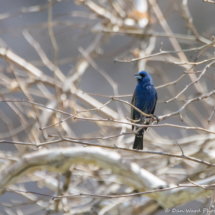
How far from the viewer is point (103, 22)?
5.03 m

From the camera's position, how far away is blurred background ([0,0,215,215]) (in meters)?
3.29

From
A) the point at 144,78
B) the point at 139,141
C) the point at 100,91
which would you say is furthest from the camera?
the point at 100,91

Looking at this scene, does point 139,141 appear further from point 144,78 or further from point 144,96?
point 144,78

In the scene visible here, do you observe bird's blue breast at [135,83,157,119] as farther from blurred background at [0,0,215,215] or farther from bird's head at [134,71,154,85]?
blurred background at [0,0,215,215]

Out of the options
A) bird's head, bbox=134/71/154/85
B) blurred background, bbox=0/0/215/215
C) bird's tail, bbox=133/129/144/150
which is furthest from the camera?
bird's head, bbox=134/71/154/85

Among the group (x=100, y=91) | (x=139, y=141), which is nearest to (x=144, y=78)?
(x=139, y=141)

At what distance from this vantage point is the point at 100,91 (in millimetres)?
7777

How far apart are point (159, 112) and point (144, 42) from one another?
262 centimetres

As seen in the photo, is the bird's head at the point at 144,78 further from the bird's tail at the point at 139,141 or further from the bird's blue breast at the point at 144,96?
the bird's tail at the point at 139,141

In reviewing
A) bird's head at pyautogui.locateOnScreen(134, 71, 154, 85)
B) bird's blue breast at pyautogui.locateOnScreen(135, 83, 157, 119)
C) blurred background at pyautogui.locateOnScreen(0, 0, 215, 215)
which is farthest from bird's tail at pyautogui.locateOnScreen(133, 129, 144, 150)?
bird's head at pyautogui.locateOnScreen(134, 71, 154, 85)

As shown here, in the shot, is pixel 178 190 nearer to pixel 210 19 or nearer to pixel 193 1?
pixel 210 19

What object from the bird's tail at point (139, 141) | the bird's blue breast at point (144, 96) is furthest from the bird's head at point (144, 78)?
the bird's tail at point (139, 141)

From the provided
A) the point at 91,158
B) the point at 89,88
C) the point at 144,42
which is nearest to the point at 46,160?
the point at 91,158

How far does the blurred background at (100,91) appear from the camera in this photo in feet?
10.8
